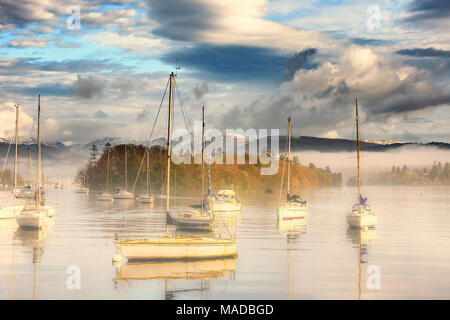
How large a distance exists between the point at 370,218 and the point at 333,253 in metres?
22.9

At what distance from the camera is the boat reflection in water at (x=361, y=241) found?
128 feet

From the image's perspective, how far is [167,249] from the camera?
40625 mm

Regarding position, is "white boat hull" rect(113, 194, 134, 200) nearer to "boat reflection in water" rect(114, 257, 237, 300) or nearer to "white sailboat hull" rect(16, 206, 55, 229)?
"white sailboat hull" rect(16, 206, 55, 229)

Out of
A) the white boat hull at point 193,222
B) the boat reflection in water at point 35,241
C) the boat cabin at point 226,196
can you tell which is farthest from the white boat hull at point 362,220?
the boat cabin at point 226,196

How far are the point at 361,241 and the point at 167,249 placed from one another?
1042 inches

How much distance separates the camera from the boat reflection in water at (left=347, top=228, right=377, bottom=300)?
38969 mm

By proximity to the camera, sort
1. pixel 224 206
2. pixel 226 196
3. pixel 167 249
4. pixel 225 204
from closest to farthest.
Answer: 1. pixel 167 249
2. pixel 224 206
3. pixel 225 204
4. pixel 226 196

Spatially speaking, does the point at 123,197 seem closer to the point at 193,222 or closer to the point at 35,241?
the point at 193,222

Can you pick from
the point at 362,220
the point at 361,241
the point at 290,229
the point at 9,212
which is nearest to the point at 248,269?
the point at 361,241

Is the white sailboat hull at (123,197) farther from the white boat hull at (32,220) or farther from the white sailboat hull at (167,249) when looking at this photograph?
the white sailboat hull at (167,249)

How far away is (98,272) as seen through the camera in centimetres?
3862
